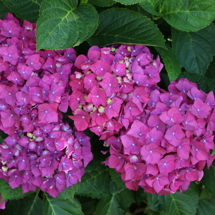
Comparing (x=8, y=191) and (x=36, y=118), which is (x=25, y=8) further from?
(x=8, y=191)

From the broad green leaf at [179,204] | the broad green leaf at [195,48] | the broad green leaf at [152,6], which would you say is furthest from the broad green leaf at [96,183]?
the broad green leaf at [152,6]

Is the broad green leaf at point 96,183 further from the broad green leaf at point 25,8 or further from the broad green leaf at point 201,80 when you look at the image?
the broad green leaf at point 25,8

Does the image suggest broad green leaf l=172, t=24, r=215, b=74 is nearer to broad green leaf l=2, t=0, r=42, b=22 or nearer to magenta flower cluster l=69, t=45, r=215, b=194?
magenta flower cluster l=69, t=45, r=215, b=194

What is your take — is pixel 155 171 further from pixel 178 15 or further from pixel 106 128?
pixel 178 15

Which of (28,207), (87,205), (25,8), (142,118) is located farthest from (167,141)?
(87,205)

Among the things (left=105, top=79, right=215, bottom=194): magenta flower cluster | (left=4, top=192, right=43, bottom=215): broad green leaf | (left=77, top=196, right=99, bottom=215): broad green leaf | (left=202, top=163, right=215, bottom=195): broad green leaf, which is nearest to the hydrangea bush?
(left=105, top=79, right=215, bottom=194): magenta flower cluster
